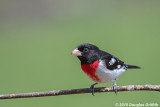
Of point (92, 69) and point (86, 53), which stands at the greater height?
point (86, 53)

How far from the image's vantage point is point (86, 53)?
3.44 m

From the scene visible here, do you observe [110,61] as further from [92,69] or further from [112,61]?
[92,69]

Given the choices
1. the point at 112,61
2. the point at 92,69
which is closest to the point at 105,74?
the point at 92,69

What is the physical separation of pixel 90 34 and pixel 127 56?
403 cm

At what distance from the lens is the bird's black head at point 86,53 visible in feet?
11.3

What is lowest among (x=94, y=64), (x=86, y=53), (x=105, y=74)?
(x=105, y=74)

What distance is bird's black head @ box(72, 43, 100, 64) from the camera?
3.44 metres

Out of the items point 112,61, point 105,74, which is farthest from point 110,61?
point 105,74

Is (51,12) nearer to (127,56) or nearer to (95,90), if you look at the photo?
(127,56)

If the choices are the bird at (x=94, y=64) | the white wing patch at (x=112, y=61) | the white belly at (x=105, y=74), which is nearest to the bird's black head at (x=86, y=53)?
the bird at (x=94, y=64)

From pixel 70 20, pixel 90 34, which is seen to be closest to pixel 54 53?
pixel 90 34

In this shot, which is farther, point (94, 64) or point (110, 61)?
point (110, 61)

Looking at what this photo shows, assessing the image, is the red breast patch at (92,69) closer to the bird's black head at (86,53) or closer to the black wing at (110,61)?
the bird's black head at (86,53)

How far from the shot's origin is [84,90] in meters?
2.82
